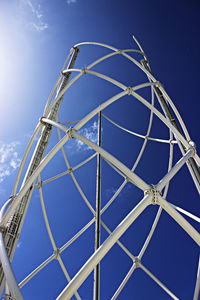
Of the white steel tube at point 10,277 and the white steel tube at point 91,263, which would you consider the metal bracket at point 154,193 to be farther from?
the white steel tube at point 10,277

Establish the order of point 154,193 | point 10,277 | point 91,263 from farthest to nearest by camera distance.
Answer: point 154,193, point 10,277, point 91,263

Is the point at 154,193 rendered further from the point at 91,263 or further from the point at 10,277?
the point at 10,277

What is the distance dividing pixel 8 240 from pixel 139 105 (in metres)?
17.6

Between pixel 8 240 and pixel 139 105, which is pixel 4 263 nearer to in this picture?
pixel 8 240

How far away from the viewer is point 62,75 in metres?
12.7

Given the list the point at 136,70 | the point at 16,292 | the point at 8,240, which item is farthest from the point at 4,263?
the point at 136,70

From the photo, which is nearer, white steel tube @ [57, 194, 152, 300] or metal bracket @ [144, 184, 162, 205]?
white steel tube @ [57, 194, 152, 300]

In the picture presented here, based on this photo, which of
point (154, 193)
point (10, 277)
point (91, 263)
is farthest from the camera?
point (154, 193)

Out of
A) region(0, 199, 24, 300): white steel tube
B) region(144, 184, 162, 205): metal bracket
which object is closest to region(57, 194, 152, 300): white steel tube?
region(144, 184, 162, 205): metal bracket

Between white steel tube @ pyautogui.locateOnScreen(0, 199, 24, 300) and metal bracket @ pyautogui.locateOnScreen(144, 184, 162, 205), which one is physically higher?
white steel tube @ pyautogui.locateOnScreen(0, 199, 24, 300)

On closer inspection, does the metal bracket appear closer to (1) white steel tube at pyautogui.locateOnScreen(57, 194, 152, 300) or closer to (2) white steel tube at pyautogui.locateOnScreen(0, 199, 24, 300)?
(1) white steel tube at pyautogui.locateOnScreen(57, 194, 152, 300)

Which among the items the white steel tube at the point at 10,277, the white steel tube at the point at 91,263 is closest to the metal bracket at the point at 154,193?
the white steel tube at the point at 91,263

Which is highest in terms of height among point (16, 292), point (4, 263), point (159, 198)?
point (4, 263)

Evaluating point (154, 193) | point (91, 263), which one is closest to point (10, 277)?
point (91, 263)
